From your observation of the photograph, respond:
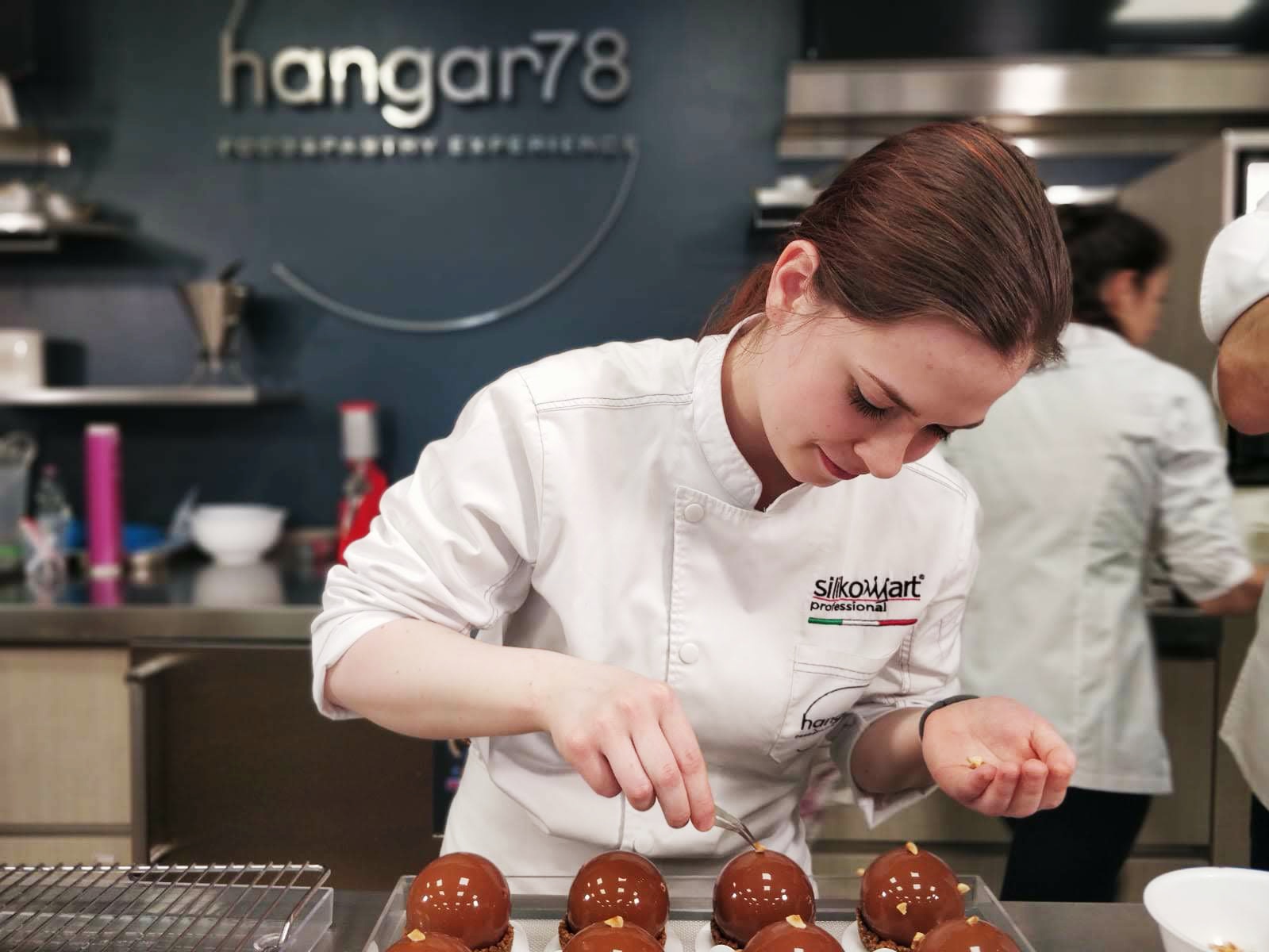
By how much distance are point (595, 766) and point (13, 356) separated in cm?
263

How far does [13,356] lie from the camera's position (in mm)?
2922

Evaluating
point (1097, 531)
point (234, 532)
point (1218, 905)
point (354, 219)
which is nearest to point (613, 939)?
point (1218, 905)

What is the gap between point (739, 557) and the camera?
1157mm

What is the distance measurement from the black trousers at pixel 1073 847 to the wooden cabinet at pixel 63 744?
1.81 m

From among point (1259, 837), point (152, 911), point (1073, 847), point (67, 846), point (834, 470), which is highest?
point (834, 470)

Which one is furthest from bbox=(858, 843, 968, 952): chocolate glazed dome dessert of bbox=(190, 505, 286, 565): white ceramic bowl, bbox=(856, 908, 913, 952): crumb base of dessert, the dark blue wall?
bbox=(190, 505, 286, 565): white ceramic bowl

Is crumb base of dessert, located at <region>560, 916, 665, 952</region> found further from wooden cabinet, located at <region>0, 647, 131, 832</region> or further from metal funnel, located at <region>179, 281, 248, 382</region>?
metal funnel, located at <region>179, 281, 248, 382</region>

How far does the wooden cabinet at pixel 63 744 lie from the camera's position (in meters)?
2.39

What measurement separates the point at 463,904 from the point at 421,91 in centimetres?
252

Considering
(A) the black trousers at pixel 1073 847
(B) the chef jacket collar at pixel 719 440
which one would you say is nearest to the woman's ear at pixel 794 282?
(B) the chef jacket collar at pixel 719 440

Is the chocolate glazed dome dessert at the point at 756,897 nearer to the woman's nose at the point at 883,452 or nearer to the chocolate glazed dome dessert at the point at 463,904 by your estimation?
the chocolate glazed dome dessert at the point at 463,904

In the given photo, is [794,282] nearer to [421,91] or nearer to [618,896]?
[618,896]

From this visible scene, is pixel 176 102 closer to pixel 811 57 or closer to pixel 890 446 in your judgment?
pixel 811 57

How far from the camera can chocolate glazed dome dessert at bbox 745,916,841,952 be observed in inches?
35.4
